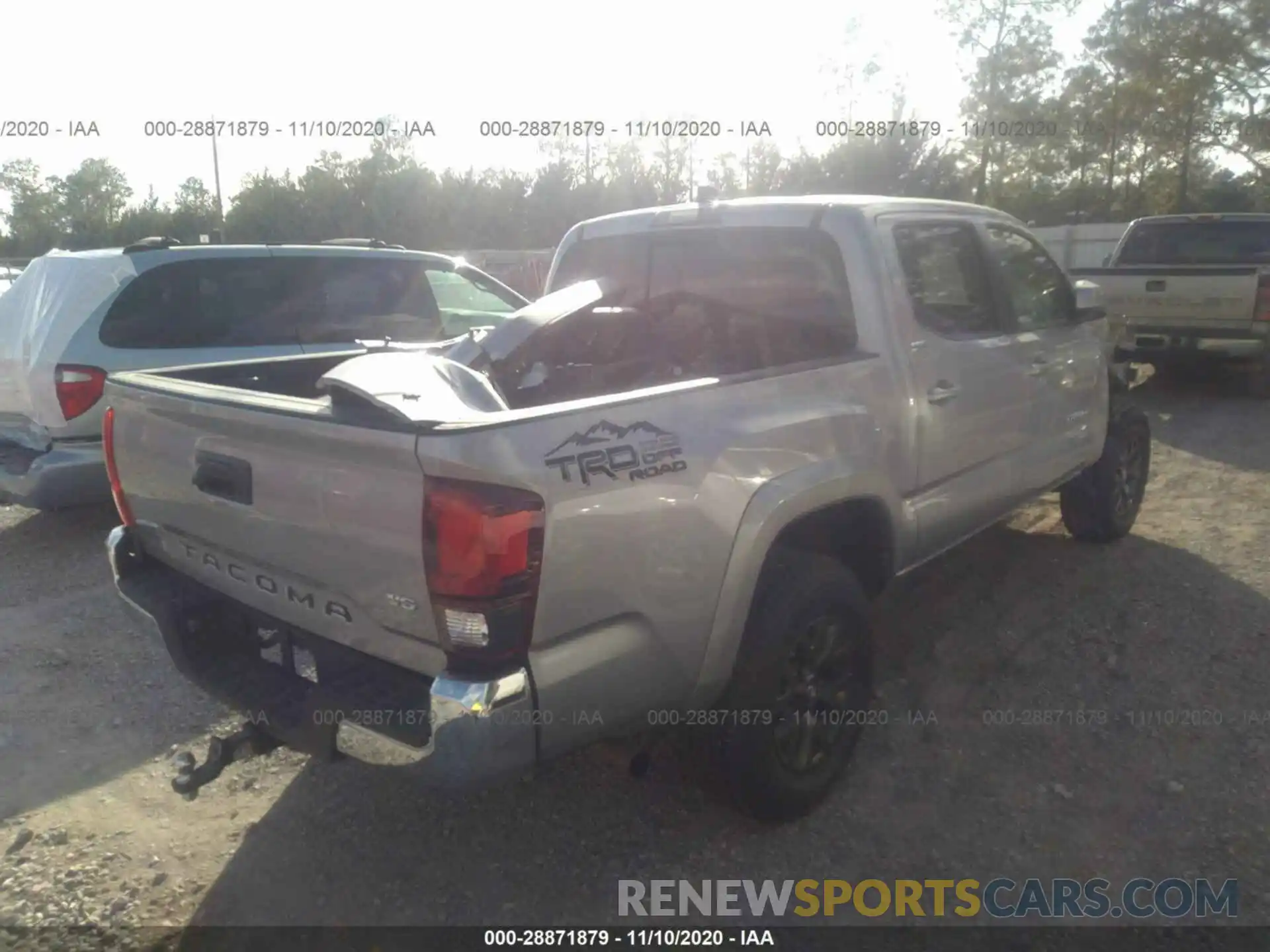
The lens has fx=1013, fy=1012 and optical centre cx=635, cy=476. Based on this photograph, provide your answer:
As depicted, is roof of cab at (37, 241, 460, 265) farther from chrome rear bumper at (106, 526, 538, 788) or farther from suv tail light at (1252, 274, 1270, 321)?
suv tail light at (1252, 274, 1270, 321)

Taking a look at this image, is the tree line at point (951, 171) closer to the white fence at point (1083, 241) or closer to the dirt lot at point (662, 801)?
the white fence at point (1083, 241)

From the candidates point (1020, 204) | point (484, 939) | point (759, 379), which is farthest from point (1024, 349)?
point (1020, 204)

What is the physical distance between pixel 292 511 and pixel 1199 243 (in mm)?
11118

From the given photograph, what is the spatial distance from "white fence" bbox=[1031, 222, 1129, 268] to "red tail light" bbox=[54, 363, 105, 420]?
71.5 ft

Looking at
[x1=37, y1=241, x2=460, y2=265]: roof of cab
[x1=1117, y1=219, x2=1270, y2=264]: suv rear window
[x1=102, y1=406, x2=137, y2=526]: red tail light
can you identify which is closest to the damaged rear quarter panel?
[x1=102, y1=406, x2=137, y2=526]: red tail light

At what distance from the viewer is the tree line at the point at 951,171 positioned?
26188 mm

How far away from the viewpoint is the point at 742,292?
3879 mm

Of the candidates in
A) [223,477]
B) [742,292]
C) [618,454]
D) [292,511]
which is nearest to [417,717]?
[292,511]

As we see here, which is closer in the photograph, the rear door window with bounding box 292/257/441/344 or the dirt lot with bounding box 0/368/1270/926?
the dirt lot with bounding box 0/368/1270/926

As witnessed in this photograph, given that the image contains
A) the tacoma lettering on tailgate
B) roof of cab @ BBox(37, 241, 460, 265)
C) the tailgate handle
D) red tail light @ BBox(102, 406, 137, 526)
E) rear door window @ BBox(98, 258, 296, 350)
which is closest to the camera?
the tacoma lettering on tailgate

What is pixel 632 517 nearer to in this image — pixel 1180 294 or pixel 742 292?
pixel 742 292

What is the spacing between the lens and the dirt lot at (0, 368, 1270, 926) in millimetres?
2961

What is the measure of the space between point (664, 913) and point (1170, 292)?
8921 mm

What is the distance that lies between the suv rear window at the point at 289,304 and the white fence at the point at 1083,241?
64.6 feet
